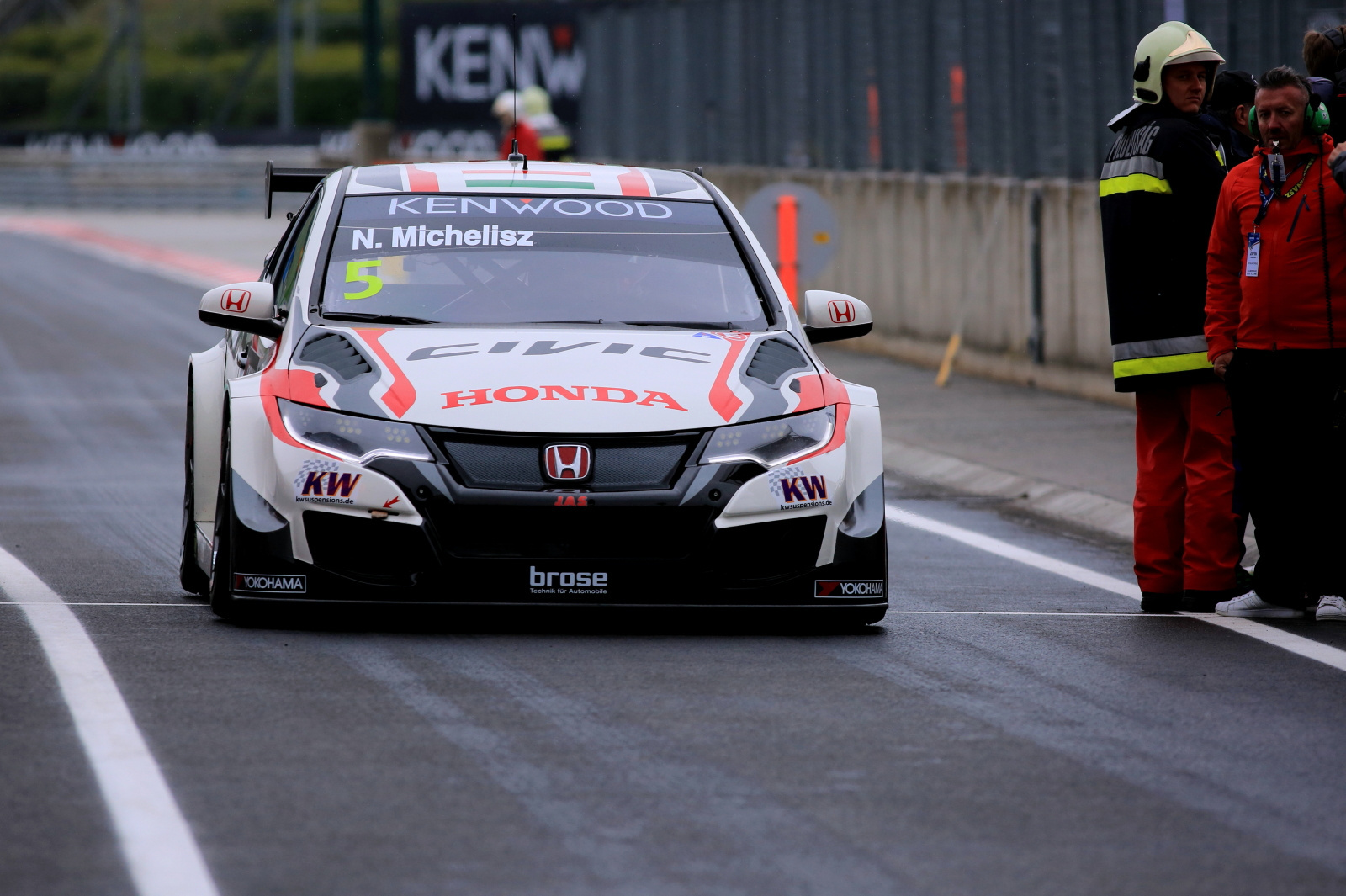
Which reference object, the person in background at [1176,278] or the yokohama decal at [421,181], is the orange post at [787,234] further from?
the person in background at [1176,278]

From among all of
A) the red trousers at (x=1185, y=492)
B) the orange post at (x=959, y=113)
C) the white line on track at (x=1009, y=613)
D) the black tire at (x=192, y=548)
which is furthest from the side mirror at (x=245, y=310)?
the orange post at (x=959, y=113)

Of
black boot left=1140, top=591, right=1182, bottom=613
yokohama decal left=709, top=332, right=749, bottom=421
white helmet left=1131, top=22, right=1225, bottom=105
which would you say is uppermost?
white helmet left=1131, top=22, right=1225, bottom=105

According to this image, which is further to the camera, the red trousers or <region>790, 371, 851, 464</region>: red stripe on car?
the red trousers

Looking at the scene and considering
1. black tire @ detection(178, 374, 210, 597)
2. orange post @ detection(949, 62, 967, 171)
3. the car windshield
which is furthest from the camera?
orange post @ detection(949, 62, 967, 171)

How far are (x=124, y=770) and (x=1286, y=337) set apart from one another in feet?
13.8

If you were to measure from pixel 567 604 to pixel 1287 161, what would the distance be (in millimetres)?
2706

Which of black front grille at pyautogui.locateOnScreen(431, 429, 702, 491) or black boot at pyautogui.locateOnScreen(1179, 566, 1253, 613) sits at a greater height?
black front grille at pyautogui.locateOnScreen(431, 429, 702, 491)

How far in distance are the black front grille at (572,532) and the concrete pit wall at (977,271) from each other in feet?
31.5

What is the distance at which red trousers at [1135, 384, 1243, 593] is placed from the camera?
28.6 feet

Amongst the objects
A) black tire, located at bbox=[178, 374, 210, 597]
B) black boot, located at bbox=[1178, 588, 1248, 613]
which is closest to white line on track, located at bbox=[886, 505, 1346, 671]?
black boot, located at bbox=[1178, 588, 1248, 613]

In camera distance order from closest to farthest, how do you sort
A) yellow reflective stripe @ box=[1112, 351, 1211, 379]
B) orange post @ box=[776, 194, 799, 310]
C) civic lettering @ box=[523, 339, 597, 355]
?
1. civic lettering @ box=[523, 339, 597, 355]
2. yellow reflective stripe @ box=[1112, 351, 1211, 379]
3. orange post @ box=[776, 194, 799, 310]

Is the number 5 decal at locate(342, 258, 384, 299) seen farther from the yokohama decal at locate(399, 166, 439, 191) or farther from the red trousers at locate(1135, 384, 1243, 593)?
the red trousers at locate(1135, 384, 1243, 593)

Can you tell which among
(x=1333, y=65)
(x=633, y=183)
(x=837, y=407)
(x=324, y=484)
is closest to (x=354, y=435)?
(x=324, y=484)

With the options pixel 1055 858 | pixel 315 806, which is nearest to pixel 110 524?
pixel 315 806
